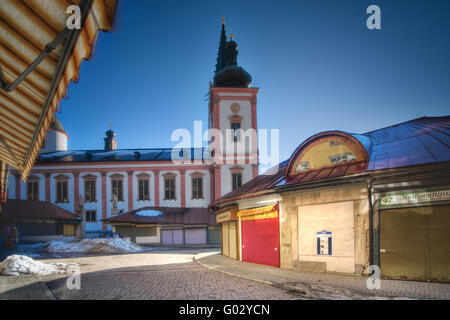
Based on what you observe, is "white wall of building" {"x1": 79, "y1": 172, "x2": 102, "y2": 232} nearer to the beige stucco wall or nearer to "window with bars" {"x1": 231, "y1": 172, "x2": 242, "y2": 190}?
"window with bars" {"x1": 231, "y1": 172, "x2": 242, "y2": 190}

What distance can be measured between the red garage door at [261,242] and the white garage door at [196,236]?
16071 millimetres

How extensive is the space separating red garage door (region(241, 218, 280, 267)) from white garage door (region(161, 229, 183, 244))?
1658cm

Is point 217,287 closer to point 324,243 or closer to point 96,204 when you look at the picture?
point 324,243

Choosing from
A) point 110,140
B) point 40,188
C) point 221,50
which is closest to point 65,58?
point 40,188

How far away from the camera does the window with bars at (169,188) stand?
123 ft

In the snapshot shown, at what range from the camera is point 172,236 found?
103 ft

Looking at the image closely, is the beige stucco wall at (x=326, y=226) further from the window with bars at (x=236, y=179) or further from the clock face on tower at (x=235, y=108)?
the clock face on tower at (x=235, y=108)

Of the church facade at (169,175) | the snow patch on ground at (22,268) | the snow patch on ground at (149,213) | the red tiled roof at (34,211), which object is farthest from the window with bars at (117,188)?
the snow patch on ground at (22,268)

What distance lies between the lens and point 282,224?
13.1m

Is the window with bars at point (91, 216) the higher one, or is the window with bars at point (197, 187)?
the window with bars at point (197, 187)

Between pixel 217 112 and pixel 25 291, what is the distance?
29935 millimetres

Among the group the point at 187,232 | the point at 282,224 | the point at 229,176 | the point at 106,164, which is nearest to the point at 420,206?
the point at 282,224

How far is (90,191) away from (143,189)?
21.7ft
